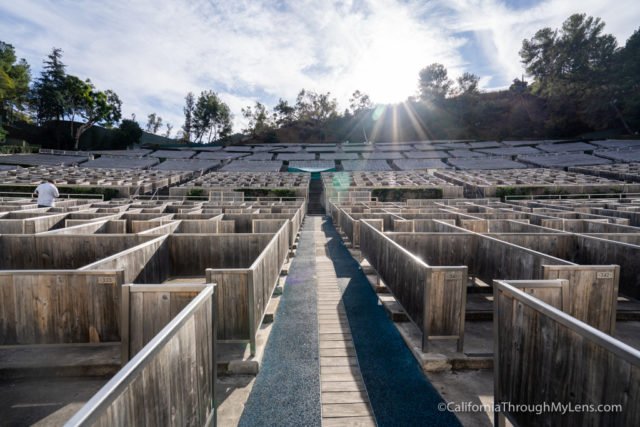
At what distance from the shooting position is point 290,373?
4.54 metres

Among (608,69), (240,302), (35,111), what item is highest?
(608,69)

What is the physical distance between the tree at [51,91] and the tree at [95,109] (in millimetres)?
3272

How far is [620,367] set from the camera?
6.87ft

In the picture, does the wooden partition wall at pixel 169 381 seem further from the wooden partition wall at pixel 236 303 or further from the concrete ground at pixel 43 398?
the concrete ground at pixel 43 398

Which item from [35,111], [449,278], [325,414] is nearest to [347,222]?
[449,278]

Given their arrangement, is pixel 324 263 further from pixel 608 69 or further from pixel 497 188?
pixel 608 69

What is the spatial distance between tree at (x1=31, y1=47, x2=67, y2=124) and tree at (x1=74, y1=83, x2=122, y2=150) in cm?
327

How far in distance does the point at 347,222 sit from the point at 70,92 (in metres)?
65.9

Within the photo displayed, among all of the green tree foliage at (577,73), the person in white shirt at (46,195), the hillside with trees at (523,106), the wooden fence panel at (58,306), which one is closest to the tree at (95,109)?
the hillside with trees at (523,106)

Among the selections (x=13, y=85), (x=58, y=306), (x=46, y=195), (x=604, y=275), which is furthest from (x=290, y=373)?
(x=13, y=85)

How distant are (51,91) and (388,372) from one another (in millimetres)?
71372

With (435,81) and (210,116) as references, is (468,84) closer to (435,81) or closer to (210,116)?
(435,81)

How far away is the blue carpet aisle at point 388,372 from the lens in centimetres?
368

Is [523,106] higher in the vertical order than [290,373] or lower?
higher
